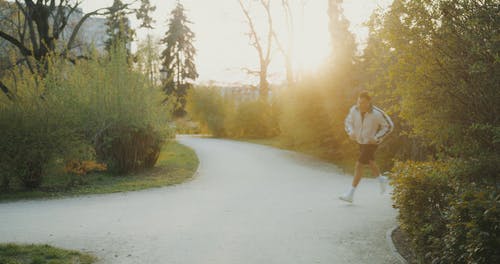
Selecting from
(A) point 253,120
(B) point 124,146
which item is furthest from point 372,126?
(A) point 253,120

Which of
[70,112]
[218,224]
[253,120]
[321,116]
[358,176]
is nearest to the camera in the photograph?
[218,224]

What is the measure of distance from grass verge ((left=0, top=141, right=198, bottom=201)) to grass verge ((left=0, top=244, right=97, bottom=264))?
4.59m

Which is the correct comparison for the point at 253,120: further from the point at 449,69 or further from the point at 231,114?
the point at 449,69

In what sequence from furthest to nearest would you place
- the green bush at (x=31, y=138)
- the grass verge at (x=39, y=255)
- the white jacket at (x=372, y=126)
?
the green bush at (x=31, y=138)
the white jacket at (x=372, y=126)
the grass verge at (x=39, y=255)

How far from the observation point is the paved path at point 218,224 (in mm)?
5062

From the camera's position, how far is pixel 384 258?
493 centimetres

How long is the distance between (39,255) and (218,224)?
98.4 inches

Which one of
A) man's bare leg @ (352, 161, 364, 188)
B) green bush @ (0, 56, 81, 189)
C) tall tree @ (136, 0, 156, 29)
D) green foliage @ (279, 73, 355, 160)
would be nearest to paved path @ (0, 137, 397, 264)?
man's bare leg @ (352, 161, 364, 188)

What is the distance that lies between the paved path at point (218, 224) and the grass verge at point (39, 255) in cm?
24

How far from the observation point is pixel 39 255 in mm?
4844

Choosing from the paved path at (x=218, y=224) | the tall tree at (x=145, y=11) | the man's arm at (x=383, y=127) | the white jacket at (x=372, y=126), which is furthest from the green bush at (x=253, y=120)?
the man's arm at (x=383, y=127)

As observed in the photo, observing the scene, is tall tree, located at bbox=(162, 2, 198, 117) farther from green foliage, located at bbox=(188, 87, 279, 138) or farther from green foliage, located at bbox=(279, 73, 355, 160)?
green foliage, located at bbox=(279, 73, 355, 160)

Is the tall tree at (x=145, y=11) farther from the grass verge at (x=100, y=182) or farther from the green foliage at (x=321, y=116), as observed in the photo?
the grass verge at (x=100, y=182)

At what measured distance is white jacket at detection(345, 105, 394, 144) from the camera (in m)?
8.32
